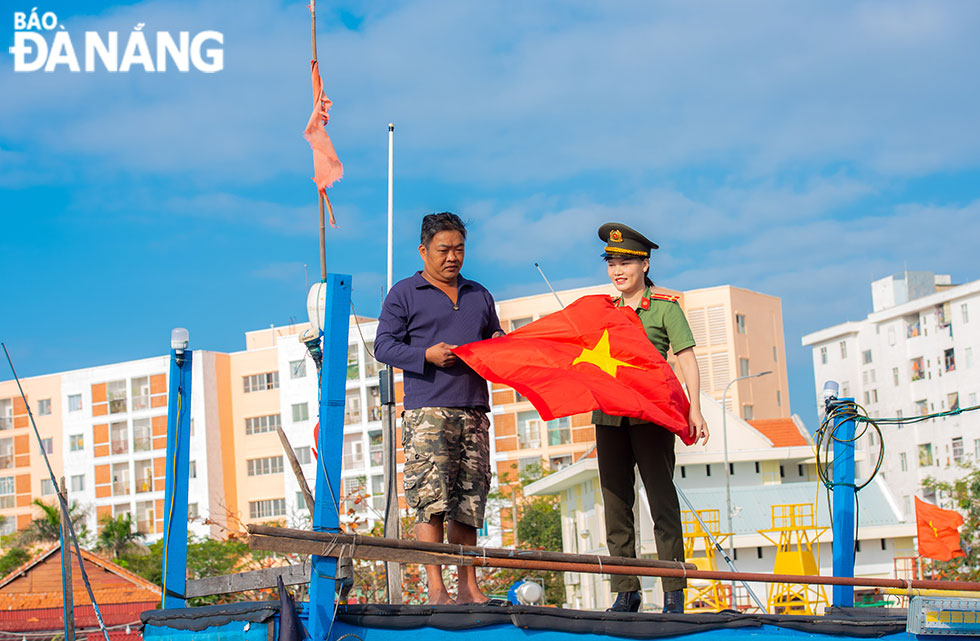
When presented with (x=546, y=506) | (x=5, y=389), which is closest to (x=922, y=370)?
(x=546, y=506)

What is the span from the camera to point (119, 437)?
299 feet

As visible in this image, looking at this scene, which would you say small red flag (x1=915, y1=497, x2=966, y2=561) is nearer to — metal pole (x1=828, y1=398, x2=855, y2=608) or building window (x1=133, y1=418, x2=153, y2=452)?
metal pole (x1=828, y1=398, x2=855, y2=608)

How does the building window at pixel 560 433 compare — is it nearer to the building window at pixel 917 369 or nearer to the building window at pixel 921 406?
the building window at pixel 921 406

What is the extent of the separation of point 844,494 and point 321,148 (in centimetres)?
490

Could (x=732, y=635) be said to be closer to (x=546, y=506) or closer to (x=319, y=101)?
(x=319, y=101)

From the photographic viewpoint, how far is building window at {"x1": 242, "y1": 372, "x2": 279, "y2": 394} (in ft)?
286

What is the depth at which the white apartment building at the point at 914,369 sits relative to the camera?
7125 centimetres

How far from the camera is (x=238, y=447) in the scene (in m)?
88.3

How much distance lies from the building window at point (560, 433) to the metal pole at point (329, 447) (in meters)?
71.4

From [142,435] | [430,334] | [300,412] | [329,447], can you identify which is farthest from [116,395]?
[329,447]

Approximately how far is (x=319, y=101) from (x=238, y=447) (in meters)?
81.7

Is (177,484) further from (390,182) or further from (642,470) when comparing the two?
(390,182)

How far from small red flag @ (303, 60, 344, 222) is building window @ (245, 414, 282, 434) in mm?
79473

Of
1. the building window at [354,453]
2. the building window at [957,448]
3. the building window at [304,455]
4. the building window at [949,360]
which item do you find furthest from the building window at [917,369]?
the building window at [304,455]
